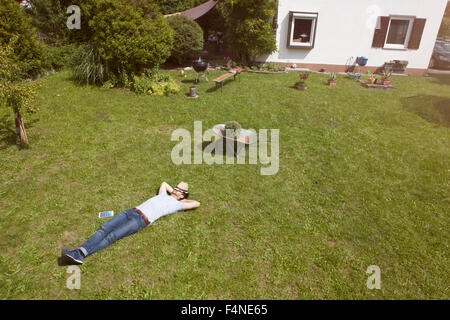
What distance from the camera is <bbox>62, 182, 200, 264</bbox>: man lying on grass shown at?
4223 millimetres

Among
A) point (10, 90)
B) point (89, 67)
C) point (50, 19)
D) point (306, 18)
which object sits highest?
point (50, 19)

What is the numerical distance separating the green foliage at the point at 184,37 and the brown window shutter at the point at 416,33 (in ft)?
42.3

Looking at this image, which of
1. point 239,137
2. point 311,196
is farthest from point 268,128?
point 311,196

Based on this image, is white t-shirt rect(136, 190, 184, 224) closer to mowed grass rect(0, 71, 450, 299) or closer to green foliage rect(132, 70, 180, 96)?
mowed grass rect(0, 71, 450, 299)

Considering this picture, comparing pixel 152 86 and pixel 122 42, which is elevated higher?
pixel 122 42

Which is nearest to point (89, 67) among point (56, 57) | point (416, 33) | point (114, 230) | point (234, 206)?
point (56, 57)

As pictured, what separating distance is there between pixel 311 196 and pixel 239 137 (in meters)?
2.42

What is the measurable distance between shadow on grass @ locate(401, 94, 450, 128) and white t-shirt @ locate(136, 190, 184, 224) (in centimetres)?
1021

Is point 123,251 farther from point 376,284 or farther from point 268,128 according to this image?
point 268,128

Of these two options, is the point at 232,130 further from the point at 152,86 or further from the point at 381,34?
the point at 381,34

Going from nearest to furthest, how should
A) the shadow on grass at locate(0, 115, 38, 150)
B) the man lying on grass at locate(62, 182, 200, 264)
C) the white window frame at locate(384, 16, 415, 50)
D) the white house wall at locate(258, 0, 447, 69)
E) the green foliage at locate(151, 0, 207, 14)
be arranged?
the man lying on grass at locate(62, 182, 200, 264) → the shadow on grass at locate(0, 115, 38, 150) → the white house wall at locate(258, 0, 447, 69) → the white window frame at locate(384, 16, 415, 50) → the green foliage at locate(151, 0, 207, 14)

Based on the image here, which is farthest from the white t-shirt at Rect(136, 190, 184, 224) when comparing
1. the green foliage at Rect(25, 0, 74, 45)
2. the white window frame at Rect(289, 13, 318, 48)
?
the green foliage at Rect(25, 0, 74, 45)

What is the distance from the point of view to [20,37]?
1131 centimetres

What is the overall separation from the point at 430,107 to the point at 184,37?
12.8 meters
